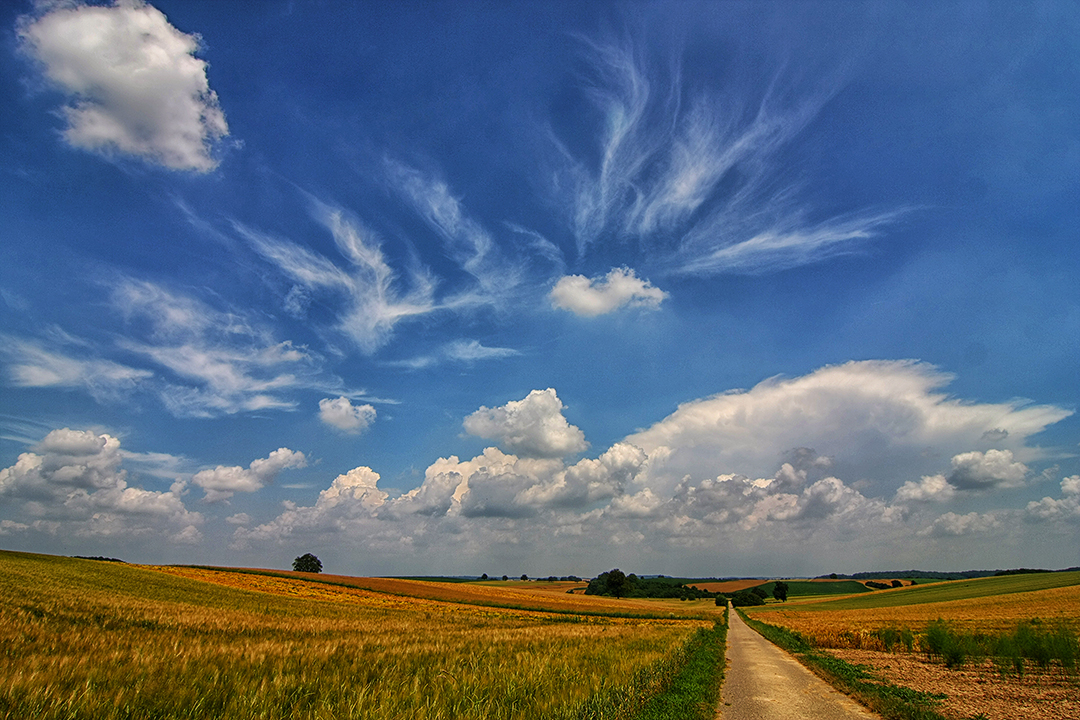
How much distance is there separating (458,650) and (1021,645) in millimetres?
20317

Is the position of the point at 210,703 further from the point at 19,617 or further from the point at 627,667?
the point at 19,617

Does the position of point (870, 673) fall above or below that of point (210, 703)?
below

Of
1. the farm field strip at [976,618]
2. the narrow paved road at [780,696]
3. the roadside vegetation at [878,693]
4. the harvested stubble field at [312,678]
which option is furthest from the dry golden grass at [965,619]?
the harvested stubble field at [312,678]

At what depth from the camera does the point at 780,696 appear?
533 inches

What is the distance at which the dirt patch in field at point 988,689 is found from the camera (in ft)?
39.7

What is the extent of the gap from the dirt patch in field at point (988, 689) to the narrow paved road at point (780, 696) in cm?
237

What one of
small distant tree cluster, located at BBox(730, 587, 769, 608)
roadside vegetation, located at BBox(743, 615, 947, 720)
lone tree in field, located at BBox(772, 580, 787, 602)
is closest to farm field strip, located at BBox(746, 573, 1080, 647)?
roadside vegetation, located at BBox(743, 615, 947, 720)

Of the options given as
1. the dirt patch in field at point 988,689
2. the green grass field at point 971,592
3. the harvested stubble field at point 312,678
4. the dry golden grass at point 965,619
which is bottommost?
the green grass field at point 971,592

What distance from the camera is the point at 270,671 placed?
30.8 ft

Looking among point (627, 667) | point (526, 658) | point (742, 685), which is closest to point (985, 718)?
point (742, 685)

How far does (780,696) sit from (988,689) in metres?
7.67

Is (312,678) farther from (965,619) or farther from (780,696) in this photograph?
(965,619)

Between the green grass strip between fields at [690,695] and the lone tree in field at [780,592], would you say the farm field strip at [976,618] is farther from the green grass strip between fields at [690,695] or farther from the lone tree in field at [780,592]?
the lone tree in field at [780,592]

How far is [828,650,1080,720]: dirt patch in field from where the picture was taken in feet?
39.7
